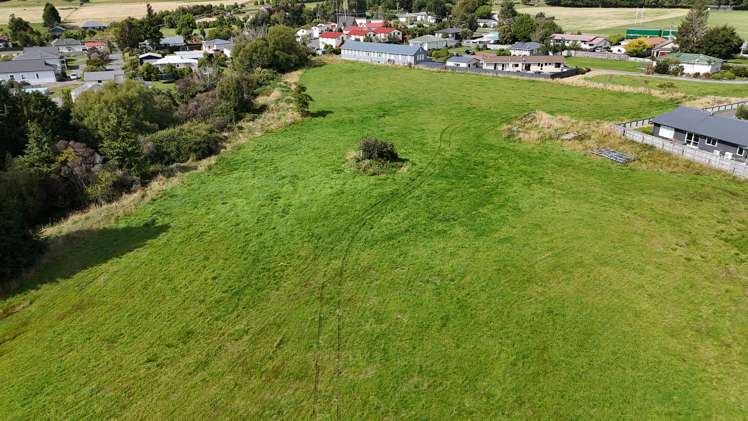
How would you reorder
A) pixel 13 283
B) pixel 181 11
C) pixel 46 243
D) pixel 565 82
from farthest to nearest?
pixel 181 11 → pixel 565 82 → pixel 46 243 → pixel 13 283

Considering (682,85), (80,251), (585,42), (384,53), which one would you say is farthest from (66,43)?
(682,85)

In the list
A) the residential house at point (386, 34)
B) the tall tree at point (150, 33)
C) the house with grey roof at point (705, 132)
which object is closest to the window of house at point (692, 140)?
the house with grey roof at point (705, 132)

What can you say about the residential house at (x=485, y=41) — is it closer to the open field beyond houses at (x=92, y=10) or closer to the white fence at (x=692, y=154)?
the white fence at (x=692, y=154)

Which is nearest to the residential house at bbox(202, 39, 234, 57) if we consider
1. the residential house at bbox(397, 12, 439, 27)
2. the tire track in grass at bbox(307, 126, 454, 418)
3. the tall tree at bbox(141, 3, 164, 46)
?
Answer: the tall tree at bbox(141, 3, 164, 46)

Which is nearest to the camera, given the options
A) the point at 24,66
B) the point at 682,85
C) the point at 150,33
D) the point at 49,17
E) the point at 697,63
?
the point at 682,85

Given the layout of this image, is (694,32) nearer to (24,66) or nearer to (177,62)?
(177,62)

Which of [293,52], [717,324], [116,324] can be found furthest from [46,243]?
[293,52]

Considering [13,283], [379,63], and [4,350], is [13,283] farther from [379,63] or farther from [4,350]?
[379,63]
